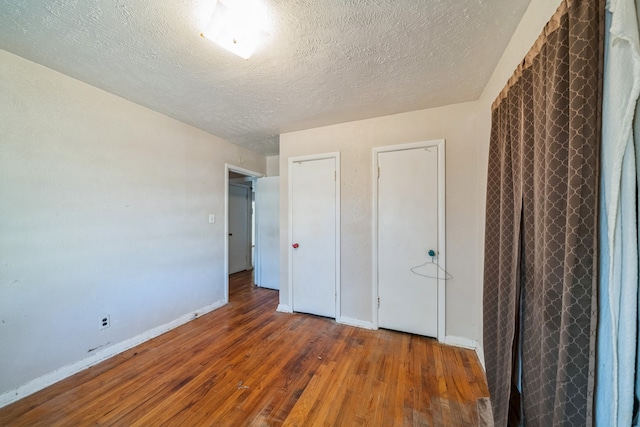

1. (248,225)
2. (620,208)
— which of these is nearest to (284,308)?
(248,225)

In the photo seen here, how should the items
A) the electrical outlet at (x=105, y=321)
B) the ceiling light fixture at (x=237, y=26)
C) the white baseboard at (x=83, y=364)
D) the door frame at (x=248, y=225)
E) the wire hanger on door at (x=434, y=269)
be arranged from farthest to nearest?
the door frame at (x=248, y=225) → the wire hanger on door at (x=434, y=269) → the electrical outlet at (x=105, y=321) → the white baseboard at (x=83, y=364) → the ceiling light fixture at (x=237, y=26)

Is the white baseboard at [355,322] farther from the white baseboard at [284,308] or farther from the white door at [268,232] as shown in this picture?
the white door at [268,232]

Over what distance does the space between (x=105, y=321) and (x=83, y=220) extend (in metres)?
0.94

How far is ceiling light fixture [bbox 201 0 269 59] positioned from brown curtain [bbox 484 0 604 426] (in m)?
1.40

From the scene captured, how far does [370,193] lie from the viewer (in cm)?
264

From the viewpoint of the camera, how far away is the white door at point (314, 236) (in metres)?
2.86

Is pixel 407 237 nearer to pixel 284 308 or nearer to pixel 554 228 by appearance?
pixel 554 228

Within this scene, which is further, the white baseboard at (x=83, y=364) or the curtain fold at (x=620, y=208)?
the white baseboard at (x=83, y=364)

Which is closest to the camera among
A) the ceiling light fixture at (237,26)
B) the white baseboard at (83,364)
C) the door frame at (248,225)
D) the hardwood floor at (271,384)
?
the ceiling light fixture at (237,26)

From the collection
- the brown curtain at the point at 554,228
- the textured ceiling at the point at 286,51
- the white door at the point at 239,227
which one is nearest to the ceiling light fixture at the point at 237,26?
the textured ceiling at the point at 286,51

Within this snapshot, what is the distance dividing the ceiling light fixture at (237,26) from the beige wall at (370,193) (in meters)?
1.57

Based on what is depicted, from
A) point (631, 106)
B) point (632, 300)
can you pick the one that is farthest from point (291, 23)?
point (632, 300)

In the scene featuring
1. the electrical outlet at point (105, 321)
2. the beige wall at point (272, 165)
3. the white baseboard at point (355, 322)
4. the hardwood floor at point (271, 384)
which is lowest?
the hardwood floor at point (271, 384)

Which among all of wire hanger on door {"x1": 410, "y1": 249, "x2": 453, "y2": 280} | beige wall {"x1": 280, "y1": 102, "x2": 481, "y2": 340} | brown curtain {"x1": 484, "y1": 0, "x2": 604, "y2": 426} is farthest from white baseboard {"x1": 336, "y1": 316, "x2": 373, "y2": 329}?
brown curtain {"x1": 484, "y1": 0, "x2": 604, "y2": 426}
